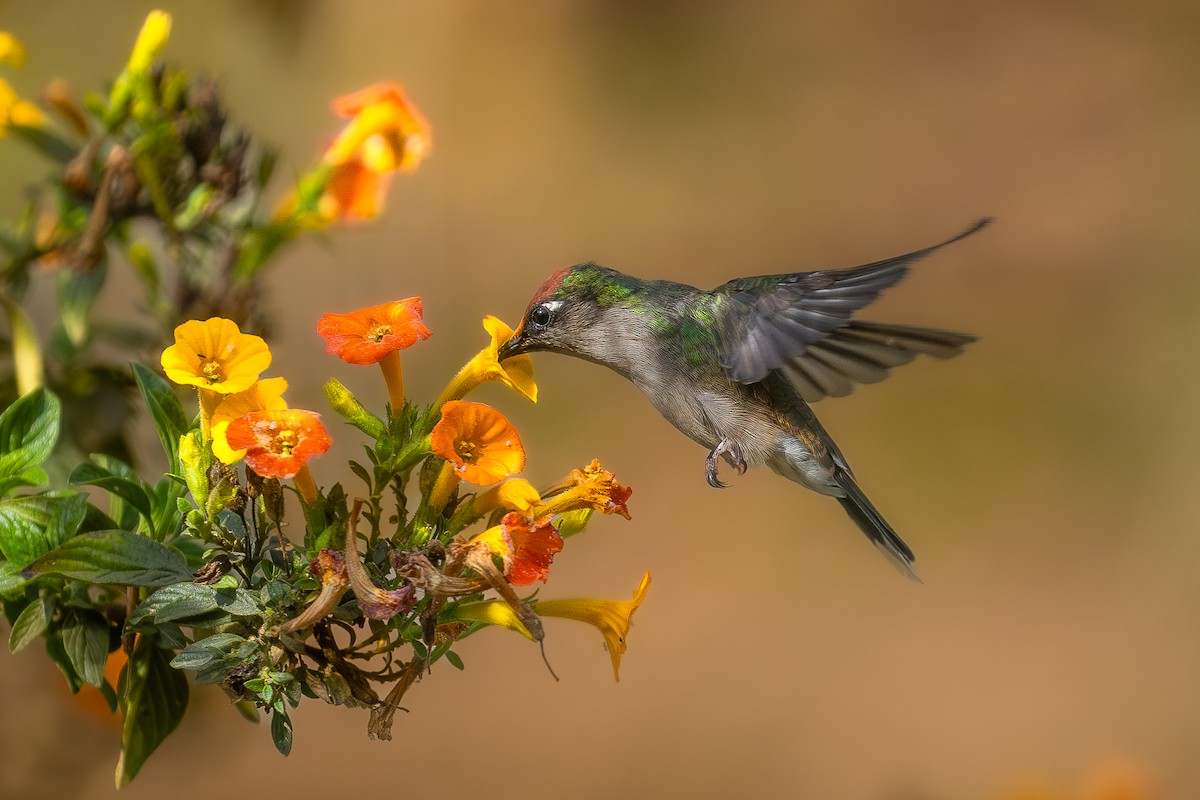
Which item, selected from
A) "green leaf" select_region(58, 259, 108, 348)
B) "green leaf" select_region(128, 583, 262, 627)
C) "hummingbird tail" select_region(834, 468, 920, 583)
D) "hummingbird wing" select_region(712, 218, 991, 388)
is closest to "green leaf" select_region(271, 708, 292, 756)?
"green leaf" select_region(128, 583, 262, 627)

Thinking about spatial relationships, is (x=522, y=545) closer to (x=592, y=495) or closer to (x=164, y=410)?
(x=592, y=495)

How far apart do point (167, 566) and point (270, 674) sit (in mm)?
142

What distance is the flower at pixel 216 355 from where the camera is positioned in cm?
82

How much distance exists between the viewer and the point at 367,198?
1.53 m

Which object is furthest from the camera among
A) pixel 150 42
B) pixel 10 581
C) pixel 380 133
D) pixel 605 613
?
pixel 380 133

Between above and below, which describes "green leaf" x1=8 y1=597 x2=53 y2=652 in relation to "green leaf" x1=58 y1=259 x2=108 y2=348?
below

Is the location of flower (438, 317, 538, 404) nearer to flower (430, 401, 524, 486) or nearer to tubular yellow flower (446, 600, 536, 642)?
flower (430, 401, 524, 486)

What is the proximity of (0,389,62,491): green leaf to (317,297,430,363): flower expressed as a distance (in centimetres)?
33

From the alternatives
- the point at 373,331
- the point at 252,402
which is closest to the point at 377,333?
the point at 373,331

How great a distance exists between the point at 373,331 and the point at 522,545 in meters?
0.22

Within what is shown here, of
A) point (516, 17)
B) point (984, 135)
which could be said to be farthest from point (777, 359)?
point (984, 135)

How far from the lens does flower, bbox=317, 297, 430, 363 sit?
84cm

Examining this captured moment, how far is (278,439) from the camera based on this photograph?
2.56 feet

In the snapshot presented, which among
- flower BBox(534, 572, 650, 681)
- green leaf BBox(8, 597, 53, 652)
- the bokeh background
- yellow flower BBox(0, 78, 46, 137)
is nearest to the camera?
green leaf BBox(8, 597, 53, 652)
